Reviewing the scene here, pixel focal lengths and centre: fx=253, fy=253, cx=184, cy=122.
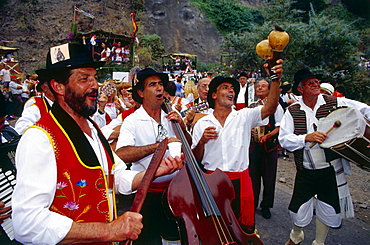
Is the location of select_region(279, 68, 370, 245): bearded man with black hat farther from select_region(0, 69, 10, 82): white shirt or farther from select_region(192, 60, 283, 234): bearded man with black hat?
select_region(0, 69, 10, 82): white shirt

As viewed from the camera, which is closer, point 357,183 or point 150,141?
point 150,141

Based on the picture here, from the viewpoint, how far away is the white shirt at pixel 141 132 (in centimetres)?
293

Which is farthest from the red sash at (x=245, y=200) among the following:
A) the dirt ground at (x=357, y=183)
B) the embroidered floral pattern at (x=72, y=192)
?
the dirt ground at (x=357, y=183)

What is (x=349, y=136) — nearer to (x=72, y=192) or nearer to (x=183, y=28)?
(x=72, y=192)

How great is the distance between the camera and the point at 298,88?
12.0 feet

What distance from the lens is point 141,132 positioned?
3041 millimetres

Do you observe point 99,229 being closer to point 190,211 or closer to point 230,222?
point 190,211

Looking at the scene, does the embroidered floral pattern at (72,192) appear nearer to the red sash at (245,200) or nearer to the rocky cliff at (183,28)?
the red sash at (245,200)

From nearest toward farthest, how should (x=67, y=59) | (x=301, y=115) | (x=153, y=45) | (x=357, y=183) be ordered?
(x=67, y=59)
(x=301, y=115)
(x=357, y=183)
(x=153, y=45)

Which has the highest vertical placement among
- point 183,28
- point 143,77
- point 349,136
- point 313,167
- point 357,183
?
point 183,28

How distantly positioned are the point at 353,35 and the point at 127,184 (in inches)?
532

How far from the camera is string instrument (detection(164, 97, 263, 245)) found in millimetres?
2109

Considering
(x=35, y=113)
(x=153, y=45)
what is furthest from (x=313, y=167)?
(x=153, y=45)

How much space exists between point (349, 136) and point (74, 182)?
295cm
